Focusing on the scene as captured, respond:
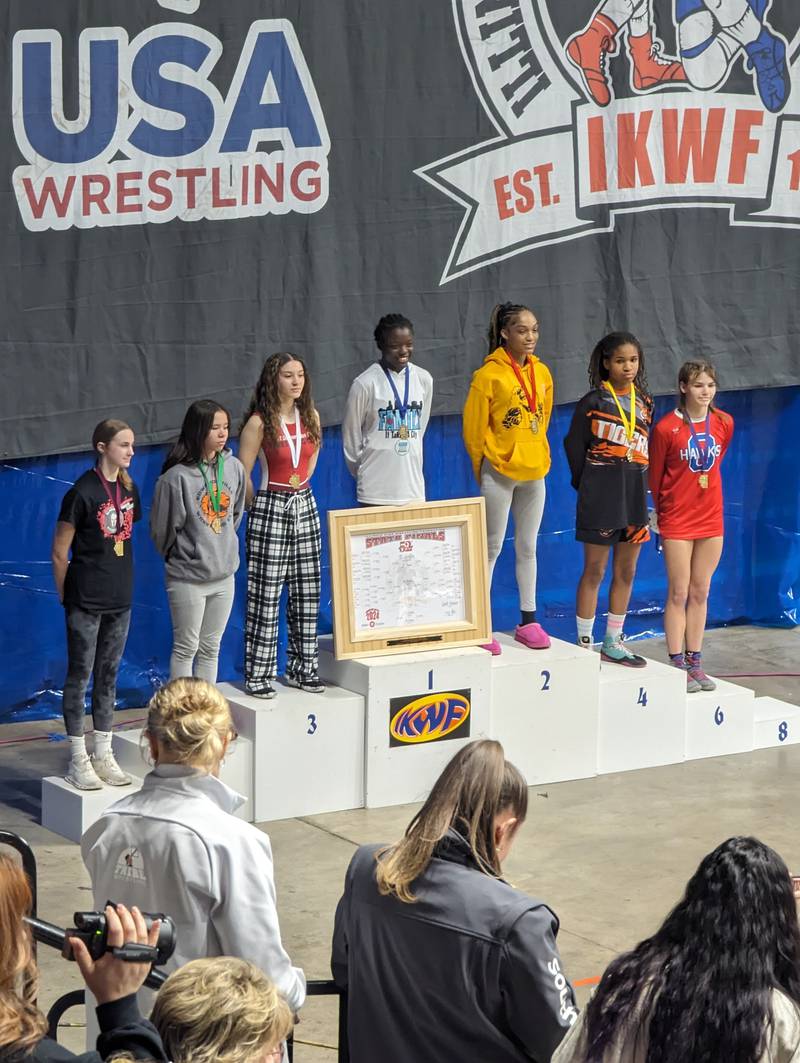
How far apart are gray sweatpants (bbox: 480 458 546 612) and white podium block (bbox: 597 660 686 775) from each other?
569 mm

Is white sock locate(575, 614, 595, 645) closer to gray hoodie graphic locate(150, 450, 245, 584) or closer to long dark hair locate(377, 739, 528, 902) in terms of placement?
gray hoodie graphic locate(150, 450, 245, 584)

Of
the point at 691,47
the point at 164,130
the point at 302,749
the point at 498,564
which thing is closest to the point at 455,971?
the point at 302,749

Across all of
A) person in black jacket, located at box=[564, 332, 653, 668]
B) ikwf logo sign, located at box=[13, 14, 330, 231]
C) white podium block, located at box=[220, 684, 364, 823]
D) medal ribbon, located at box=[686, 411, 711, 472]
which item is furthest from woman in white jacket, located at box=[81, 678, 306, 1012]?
medal ribbon, located at box=[686, 411, 711, 472]

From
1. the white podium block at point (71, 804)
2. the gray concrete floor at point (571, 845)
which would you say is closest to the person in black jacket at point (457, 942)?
the gray concrete floor at point (571, 845)

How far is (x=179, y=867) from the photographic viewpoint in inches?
131

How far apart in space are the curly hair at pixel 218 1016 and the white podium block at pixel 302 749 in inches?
174

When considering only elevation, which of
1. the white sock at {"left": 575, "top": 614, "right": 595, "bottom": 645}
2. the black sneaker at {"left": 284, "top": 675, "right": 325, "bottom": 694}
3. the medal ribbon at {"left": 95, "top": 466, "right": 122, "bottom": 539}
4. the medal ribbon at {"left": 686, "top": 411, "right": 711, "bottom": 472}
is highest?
the medal ribbon at {"left": 686, "top": 411, "right": 711, "bottom": 472}

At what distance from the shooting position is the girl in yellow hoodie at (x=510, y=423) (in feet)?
25.3

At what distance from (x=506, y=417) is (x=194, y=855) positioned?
4.66 metres

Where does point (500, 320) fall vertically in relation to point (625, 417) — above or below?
above

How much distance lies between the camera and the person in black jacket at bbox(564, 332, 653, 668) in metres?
7.79

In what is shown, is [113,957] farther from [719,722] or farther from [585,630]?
[719,722]

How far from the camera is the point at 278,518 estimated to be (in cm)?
714

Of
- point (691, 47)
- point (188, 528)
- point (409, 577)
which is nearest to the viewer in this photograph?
point (188, 528)
